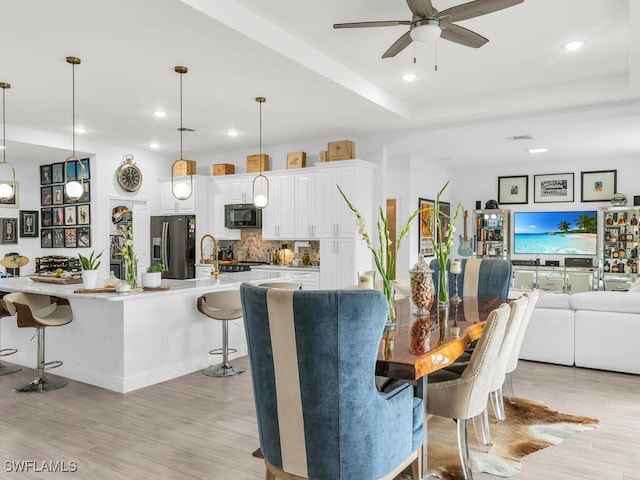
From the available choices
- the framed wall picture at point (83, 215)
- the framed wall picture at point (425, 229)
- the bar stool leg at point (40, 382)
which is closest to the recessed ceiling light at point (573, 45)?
the framed wall picture at point (425, 229)

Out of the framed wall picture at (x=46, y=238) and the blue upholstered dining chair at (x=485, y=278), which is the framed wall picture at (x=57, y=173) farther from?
the blue upholstered dining chair at (x=485, y=278)

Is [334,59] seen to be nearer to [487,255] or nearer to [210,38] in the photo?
[210,38]

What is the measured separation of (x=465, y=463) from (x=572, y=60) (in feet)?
12.9

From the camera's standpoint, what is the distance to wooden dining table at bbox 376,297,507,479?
1998 millimetres

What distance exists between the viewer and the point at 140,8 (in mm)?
3242

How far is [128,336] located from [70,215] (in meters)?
5.06

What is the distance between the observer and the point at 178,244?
807 cm

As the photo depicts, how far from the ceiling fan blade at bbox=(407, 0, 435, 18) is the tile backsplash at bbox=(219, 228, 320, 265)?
16.3 ft

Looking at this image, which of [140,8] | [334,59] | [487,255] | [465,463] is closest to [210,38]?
[140,8]

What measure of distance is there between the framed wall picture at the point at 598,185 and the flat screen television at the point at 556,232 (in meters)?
0.29

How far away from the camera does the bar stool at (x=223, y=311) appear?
4.41m

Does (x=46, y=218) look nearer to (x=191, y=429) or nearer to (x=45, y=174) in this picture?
(x=45, y=174)

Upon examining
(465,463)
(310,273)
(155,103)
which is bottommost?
(465,463)

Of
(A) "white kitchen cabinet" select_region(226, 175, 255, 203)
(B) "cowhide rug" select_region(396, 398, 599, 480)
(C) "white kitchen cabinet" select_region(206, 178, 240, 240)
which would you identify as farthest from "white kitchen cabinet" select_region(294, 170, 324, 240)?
(B) "cowhide rug" select_region(396, 398, 599, 480)
